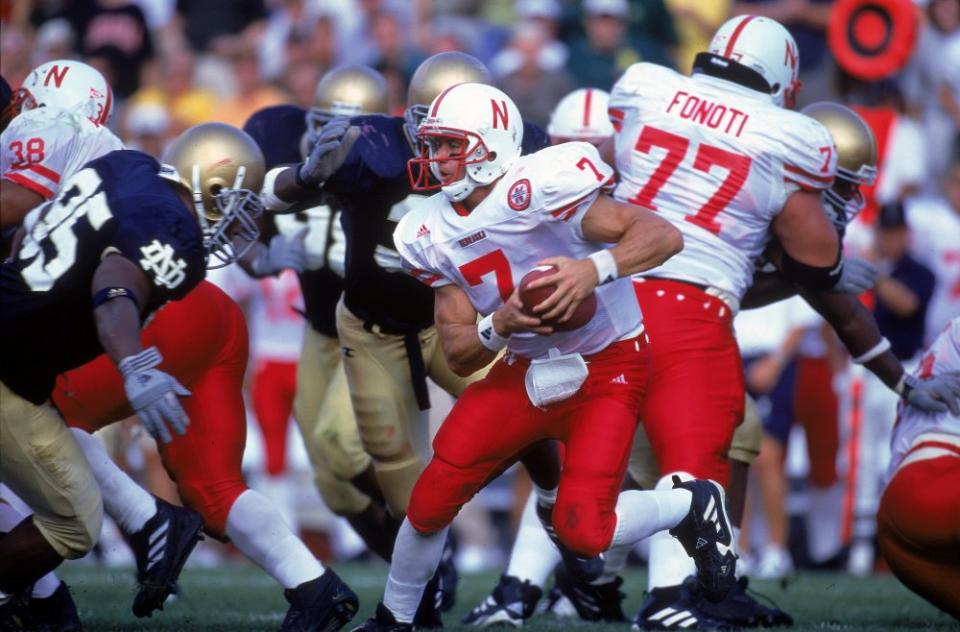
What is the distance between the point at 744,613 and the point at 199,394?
1974mm

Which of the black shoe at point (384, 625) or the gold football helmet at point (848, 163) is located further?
the gold football helmet at point (848, 163)

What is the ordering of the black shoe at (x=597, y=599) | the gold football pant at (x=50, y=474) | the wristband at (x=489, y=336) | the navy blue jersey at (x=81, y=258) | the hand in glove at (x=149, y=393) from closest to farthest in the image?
the hand in glove at (x=149, y=393) → the navy blue jersey at (x=81, y=258) → the wristband at (x=489, y=336) → the gold football pant at (x=50, y=474) → the black shoe at (x=597, y=599)

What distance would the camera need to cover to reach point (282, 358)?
8.94 m

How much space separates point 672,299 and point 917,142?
4319 millimetres

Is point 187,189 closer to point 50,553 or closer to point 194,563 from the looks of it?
point 50,553

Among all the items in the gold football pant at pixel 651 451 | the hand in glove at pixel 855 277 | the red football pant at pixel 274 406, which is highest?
the hand in glove at pixel 855 277

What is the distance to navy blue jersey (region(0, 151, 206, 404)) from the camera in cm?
462

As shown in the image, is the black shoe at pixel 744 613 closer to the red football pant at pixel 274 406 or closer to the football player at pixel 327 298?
the football player at pixel 327 298

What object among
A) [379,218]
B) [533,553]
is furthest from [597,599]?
Result: [379,218]

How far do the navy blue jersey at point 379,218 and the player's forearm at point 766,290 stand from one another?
101 centimetres

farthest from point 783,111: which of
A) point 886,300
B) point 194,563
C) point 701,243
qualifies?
point 194,563

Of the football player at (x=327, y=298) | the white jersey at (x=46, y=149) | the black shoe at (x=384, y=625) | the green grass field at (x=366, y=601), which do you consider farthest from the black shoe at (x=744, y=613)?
the white jersey at (x=46, y=149)

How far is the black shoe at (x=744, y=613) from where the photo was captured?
18.7 ft

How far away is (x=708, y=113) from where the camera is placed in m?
5.53
